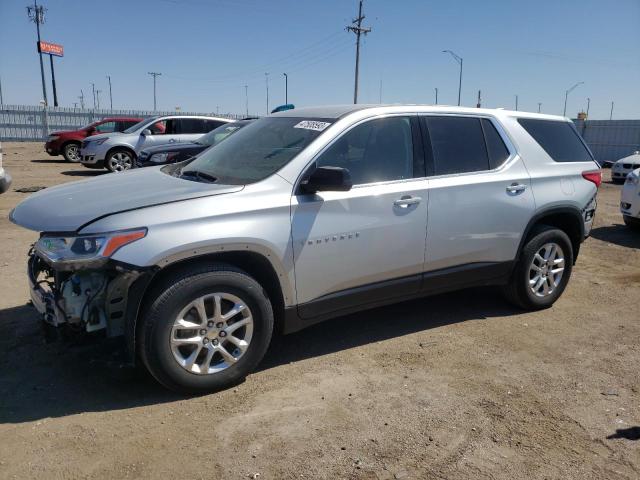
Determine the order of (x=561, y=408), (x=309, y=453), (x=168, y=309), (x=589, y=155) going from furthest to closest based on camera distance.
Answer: (x=589, y=155) < (x=561, y=408) < (x=168, y=309) < (x=309, y=453)

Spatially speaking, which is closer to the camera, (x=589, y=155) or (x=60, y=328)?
(x=60, y=328)

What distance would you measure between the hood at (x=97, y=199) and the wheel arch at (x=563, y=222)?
2.75 m

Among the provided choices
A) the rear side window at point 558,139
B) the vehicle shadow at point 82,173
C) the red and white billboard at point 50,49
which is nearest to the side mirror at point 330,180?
the rear side window at point 558,139

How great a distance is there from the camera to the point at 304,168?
3645mm

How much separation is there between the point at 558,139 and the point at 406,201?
83.5 inches

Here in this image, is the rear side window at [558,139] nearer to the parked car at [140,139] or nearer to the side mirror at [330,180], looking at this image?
the side mirror at [330,180]

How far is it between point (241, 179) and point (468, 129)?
2059 millimetres

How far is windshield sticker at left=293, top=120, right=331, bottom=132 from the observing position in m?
3.90

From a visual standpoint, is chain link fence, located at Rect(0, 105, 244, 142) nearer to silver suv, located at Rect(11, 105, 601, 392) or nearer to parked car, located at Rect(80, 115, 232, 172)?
parked car, located at Rect(80, 115, 232, 172)

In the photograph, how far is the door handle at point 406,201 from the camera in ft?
12.9

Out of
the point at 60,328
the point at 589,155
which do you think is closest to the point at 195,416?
the point at 60,328

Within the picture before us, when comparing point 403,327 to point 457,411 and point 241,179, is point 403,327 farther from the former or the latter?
point 241,179

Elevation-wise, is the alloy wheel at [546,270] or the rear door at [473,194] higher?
the rear door at [473,194]

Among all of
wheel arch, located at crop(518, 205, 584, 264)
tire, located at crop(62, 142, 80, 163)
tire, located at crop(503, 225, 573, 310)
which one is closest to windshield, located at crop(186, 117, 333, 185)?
wheel arch, located at crop(518, 205, 584, 264)
